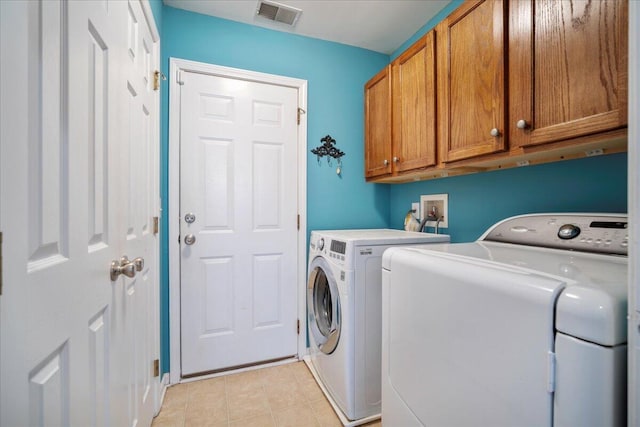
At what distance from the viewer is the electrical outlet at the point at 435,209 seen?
1.88 m

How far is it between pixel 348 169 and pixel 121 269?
1.74 metres

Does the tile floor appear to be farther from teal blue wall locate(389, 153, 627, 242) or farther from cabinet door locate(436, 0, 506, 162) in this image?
cabinet door locate(436, 0, 506, 162)

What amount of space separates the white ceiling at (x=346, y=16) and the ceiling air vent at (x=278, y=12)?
1.2 inches

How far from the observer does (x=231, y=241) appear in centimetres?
196

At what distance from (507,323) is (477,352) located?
5.0 inches

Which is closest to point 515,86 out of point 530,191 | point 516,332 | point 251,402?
point 530,191

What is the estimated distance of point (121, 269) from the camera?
90cm

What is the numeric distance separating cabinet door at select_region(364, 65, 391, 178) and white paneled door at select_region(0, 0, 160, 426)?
4.86 feet

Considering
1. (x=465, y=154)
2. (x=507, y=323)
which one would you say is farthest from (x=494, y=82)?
(x=507, y=323)

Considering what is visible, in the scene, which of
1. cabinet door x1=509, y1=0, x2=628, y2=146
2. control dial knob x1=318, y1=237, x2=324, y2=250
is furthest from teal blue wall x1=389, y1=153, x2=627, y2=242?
control dial knob x1=318, y1=237, x2=324, y2=250

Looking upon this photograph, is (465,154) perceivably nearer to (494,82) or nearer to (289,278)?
(494,82)

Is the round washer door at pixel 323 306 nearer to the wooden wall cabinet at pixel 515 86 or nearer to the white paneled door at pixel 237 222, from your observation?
the white paneled door at pixel 237 222

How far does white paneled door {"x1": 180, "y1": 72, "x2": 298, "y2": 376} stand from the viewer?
6.13 feet

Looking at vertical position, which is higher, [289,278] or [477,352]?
[477,352]
